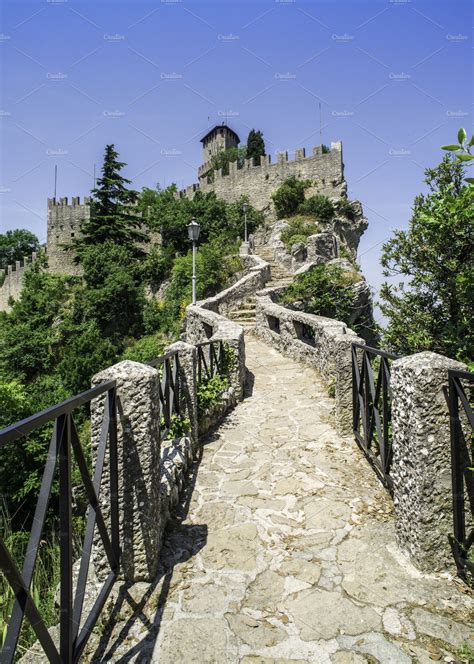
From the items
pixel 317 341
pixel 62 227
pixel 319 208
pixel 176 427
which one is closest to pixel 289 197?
pixel 319 208

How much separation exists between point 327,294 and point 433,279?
24.5 ft

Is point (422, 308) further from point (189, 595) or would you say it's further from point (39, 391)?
point (39, 391)

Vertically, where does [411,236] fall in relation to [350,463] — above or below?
above

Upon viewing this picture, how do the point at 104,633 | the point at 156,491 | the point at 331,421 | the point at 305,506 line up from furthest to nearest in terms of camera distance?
the point at 331,421
the point at 305,506
the point at 156,491
the point at 104,633

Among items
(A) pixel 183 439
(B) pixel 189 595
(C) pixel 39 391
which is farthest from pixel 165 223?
(B) pixel 189 595

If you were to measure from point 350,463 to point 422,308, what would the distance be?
146 inches

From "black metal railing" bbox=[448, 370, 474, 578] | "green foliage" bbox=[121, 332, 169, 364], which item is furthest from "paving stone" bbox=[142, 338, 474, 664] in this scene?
"green foliage" bbox=[121, 332, 169, 364]

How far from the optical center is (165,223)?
95.6ft

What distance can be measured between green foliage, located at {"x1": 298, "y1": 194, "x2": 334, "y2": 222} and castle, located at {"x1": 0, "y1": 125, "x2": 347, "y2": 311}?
2.57 metres

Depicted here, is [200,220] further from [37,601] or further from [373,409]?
[37,601]

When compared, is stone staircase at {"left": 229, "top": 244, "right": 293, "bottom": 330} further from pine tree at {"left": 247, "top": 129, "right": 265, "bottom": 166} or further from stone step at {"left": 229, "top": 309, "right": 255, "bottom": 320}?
pine tree at {"left": 247, "top": 129, "right": 265, "bottom": 166}

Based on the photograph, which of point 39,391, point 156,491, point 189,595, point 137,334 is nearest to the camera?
point 189,595

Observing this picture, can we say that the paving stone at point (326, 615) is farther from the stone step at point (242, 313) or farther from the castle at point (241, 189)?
the castle at point (241, 189)

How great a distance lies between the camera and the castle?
107 feet
